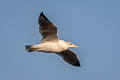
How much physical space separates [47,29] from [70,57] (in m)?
3.70

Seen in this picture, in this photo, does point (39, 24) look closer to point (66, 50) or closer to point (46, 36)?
point (46, 36)

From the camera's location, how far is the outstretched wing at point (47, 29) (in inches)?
982

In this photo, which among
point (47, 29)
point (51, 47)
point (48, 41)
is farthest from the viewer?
point (48, 41)

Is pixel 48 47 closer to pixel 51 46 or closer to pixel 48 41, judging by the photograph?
pixel 51 46

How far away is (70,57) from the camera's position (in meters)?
28.1

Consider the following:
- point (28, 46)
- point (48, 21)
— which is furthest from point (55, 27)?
point (28, 46)

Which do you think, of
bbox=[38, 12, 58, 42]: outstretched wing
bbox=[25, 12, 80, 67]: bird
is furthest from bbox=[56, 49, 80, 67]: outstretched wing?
bbox=[38, 12, 58, 42]: outstretched wing

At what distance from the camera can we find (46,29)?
82.7ft

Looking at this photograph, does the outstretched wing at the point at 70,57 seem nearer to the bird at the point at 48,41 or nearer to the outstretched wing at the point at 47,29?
the bird at the point at 48,41

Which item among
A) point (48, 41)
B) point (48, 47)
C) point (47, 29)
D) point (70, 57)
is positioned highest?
point (47, 29)

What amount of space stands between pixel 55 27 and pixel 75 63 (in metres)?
4.32

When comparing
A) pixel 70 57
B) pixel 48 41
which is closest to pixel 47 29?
pixel 48 41

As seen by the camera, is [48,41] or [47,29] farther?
[48,41]

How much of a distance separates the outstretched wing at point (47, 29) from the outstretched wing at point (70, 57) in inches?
101
